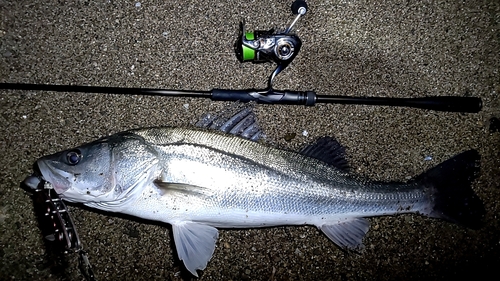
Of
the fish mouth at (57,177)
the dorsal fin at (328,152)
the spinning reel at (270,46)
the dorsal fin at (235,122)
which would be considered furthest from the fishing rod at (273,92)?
the fish mouth at (57,177)

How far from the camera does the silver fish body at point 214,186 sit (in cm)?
163

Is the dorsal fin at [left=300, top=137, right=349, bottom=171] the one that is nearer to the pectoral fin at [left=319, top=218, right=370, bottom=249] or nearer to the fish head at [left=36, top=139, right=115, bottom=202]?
the pectoral fin at [left=319, top=218, right=370, bottom=249]

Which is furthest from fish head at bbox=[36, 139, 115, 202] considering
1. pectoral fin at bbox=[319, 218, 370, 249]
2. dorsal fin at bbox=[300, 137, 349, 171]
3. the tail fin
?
the tail fin

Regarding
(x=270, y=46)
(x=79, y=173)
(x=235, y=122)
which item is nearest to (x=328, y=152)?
(x=235, y=122)

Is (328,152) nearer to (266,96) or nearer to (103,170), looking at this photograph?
(266,96)

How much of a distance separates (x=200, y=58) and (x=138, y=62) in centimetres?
36

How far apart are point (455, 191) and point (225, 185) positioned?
4.10 feet

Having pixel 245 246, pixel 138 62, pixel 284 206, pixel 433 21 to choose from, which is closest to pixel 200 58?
pixel 138 62

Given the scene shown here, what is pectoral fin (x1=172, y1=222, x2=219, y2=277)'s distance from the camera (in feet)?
5.72

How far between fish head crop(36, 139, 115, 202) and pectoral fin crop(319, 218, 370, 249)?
1117 mm

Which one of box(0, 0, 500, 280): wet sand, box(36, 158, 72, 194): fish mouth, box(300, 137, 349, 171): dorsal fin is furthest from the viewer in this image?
box(0, 0, 500, 280): wet sand

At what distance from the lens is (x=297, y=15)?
6.53ft

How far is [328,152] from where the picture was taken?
1857 millimetres

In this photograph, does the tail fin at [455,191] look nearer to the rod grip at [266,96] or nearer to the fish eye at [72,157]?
the rod grip at [266,96]
